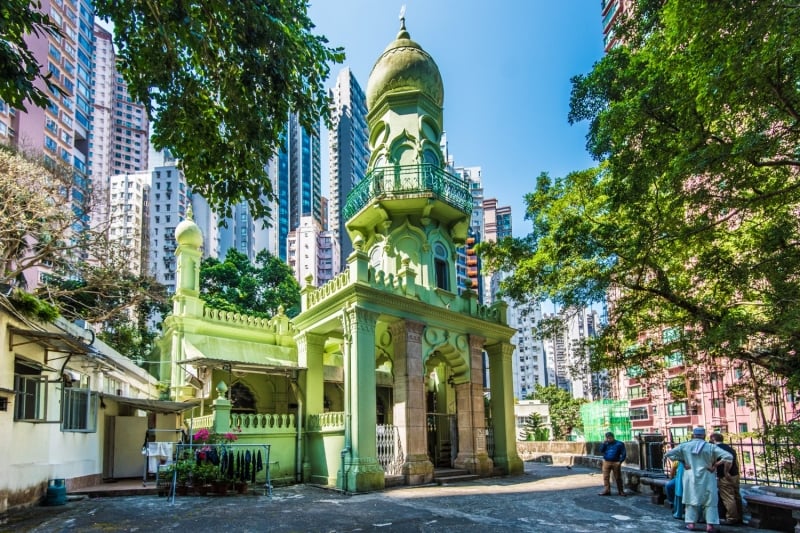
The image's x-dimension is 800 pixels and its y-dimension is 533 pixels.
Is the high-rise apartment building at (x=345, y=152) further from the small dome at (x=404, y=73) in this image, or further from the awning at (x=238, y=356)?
the awning at (x=238, y=356)

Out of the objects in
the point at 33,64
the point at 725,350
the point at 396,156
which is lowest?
the point at 725,350

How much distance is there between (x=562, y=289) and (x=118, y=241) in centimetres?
1360

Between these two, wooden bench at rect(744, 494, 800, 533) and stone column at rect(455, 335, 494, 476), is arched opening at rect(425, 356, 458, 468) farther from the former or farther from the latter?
wooden bench at rect(744, 494, 800, 533)

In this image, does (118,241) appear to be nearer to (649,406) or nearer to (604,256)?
(604,256)

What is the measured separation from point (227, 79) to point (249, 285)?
26354 millimetres

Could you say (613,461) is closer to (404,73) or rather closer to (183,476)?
(183,476)

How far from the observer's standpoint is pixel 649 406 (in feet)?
221

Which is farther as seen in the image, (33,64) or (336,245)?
(336,245)

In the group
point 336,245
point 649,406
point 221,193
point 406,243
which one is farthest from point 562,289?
point 336,245

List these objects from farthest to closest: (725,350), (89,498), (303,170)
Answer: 1. (303,170)
2. (89,498)
3. (725,350)

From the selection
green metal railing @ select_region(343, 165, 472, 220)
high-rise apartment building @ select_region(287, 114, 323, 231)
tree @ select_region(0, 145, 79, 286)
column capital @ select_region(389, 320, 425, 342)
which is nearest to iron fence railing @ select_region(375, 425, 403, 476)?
column capital @ select_region(389, 320, 425, 342)

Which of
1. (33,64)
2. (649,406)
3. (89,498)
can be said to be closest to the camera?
(33,64)

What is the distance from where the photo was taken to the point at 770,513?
9055mm

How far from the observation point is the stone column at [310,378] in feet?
55.2
